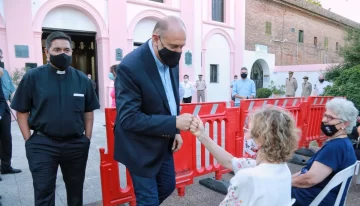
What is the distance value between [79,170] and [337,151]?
2.18 meters

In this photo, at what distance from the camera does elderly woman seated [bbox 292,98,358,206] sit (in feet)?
6.48

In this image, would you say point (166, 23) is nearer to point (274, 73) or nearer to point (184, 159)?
point (184, 159)

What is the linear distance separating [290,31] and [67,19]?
18320 mm

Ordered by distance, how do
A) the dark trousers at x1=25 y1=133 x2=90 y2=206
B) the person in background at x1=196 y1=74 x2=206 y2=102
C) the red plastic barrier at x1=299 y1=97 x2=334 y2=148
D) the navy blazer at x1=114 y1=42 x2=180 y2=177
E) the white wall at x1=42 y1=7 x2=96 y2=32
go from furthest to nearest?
the person in background at x1=196 y1=74 x2=206 y2=102, the white wall at x1=42 y1=7 x2=96 y2=32, the red plastic barrier at x1=299 y1=97 x2=334 y2=148, the dark trousers at x1=25 y1=133 x2=90 y2=206, the navy blazer at x1=114 y1=42 x2=180 y2=177

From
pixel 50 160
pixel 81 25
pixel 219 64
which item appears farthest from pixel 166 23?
pixel 219 64

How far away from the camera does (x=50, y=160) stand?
2.21 metres

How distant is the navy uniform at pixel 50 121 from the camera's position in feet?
7.12

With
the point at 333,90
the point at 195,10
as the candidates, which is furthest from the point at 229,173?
the point at 195,10

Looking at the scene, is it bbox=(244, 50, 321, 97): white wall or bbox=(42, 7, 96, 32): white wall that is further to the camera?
bbox=(244, 50, 321, 97): white wall

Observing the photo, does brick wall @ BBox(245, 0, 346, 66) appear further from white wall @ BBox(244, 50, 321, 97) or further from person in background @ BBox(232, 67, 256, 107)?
person in background @ BBox(232, 67, 256, 107)

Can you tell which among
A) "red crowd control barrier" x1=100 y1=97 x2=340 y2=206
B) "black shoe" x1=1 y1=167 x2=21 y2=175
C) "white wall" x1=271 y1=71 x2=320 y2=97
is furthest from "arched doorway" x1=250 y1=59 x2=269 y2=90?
"black shoe" x1=1 y1=167 x2=21 y2=175

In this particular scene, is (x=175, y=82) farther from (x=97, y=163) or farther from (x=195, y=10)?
(x=195, y=10)

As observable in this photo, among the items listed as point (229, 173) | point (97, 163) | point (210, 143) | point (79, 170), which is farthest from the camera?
point (97, 163)

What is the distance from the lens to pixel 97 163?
471 centimetres
